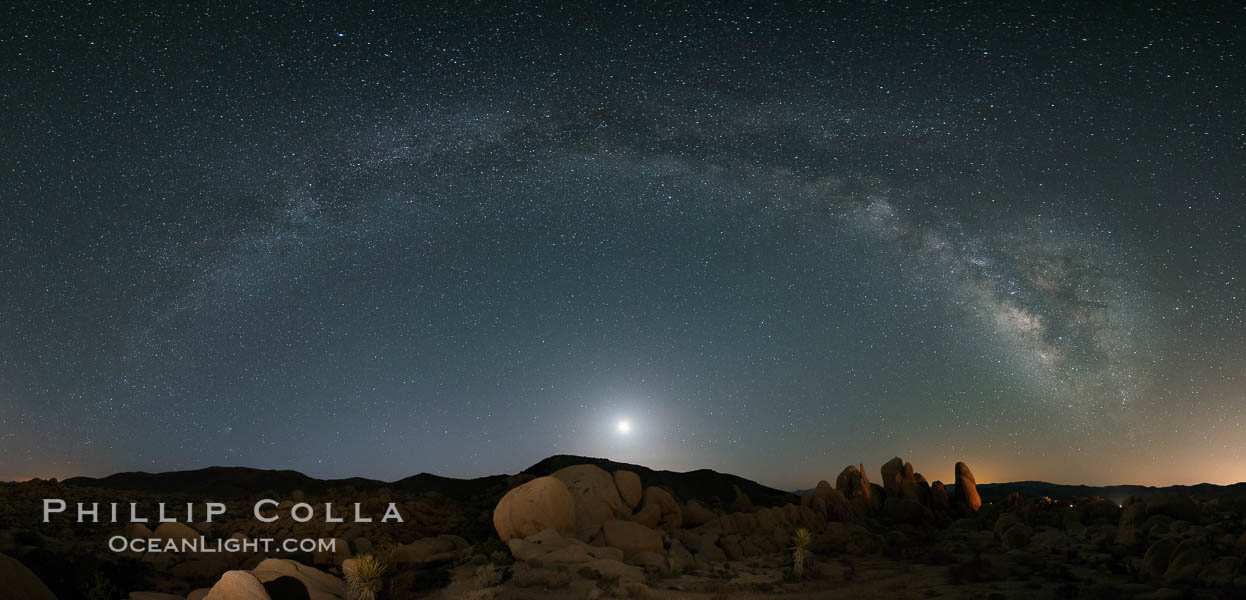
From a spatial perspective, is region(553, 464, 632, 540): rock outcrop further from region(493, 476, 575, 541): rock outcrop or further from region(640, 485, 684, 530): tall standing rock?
region(640, 485, 684, 530): tall standing rock

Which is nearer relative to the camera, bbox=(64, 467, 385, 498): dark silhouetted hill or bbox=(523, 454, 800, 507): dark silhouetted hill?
bbox=(523, 454, 800, 507): dark silhouetted hill

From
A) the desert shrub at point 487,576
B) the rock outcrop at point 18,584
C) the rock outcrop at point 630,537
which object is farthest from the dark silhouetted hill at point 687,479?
the rock outcrop at point 18,584

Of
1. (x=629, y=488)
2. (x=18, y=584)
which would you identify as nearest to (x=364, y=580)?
(x=18, y=584)

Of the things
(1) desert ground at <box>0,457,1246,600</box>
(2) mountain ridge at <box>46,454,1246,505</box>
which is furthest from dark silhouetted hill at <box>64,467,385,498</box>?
(1) desert ground at <box>0,457,1246,600</box>

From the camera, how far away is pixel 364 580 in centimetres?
1805

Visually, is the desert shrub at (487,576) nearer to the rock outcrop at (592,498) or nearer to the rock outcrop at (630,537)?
the rock outcrop at (592,498)

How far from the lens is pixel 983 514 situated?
123ft

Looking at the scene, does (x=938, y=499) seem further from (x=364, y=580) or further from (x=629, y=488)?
(x=364, y=580)

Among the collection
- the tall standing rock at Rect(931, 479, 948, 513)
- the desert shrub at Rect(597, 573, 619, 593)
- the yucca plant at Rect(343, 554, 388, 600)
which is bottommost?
the tall standing rock at Rect(931, 479, 948, 513)

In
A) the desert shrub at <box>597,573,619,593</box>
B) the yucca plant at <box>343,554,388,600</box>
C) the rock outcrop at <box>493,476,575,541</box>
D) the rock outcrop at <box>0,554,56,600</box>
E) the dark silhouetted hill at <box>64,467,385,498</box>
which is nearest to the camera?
the rock outcrop at <box>0,554,56,600</box>

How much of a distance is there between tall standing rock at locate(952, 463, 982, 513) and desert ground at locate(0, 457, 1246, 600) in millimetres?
1883

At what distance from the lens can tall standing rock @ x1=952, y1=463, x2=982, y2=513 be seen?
42.2 metres

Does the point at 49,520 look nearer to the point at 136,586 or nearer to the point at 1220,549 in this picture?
the point at 136,586

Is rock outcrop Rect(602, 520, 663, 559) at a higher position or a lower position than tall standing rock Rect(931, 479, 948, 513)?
higher
